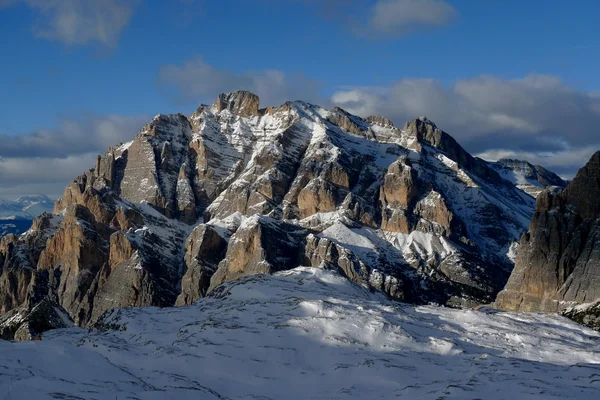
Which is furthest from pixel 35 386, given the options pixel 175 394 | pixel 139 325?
pixel 139 325

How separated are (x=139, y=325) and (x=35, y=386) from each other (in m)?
113

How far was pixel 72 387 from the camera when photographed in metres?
66.9

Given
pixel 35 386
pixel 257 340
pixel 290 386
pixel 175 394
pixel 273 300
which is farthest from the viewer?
pixel 273 300

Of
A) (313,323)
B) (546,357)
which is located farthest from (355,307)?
(546,357)

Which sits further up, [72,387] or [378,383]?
[72,387]

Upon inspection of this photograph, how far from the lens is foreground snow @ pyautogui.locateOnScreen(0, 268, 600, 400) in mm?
79188

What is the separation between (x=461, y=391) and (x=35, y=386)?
6057 cm

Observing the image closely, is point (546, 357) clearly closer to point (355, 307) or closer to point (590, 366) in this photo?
point (590, 366)

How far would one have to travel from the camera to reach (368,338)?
154875 millimetres

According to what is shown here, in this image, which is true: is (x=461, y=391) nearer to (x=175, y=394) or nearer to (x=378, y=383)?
(x=378, y=383)

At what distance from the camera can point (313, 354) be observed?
475ft

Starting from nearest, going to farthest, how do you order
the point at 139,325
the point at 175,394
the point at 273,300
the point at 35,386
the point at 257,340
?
the point at 35,386
the point at 175,394
the point at 257,340
the point at 139,325
the point at 273,300

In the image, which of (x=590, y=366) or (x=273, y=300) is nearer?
(x=590, y=366)

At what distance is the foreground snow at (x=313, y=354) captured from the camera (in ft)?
260
